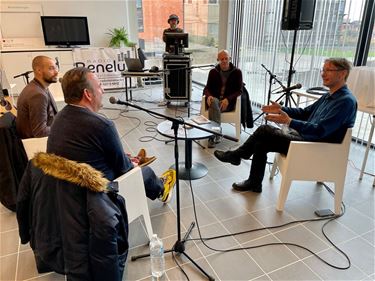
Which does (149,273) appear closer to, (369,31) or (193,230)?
(193,230)

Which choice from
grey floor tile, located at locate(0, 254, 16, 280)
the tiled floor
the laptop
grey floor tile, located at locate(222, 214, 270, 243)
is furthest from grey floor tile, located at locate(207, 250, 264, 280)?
the laptop

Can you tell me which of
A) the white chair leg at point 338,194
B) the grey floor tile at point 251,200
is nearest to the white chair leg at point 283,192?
the grey floor tile at point 251,200

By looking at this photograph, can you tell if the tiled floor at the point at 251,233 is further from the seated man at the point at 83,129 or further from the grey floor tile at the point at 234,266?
the seated man at the point at 83,129

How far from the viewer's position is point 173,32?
17.3ft

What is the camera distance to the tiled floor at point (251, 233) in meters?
1.79

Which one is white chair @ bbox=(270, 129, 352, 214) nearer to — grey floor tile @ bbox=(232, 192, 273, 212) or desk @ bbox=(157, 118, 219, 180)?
grey floor tile @ bbox=(232, 192, 273, 212)

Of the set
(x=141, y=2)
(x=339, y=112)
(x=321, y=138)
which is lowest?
(x=321, y=138)

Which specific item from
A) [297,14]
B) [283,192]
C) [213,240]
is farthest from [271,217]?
[297,14]

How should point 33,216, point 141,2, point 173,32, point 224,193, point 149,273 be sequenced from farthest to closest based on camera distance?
1. point 141,2
2. point 173,32
3. point 224,193
4. point 149,273
5. point 33,216

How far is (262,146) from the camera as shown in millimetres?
2541

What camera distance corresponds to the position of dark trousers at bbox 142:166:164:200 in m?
2.08

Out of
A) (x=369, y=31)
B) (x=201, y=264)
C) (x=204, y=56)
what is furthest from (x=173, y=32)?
(x=201, y=264)

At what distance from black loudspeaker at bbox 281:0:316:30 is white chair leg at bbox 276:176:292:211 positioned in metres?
1.81

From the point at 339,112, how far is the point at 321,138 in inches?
9.2
